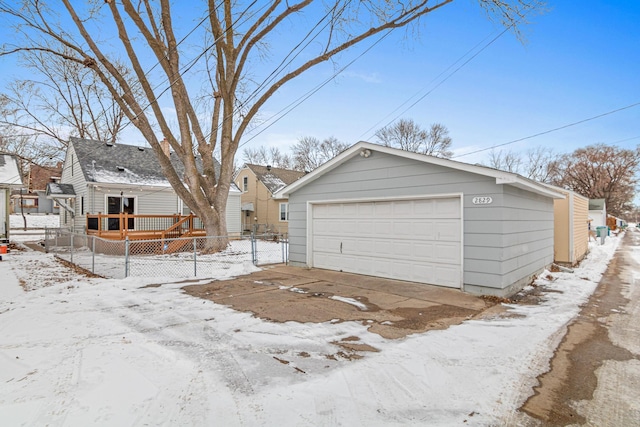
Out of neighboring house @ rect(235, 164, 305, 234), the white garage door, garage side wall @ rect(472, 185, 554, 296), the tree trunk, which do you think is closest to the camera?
garage side wall @ rect(472, 185, 554, 296)

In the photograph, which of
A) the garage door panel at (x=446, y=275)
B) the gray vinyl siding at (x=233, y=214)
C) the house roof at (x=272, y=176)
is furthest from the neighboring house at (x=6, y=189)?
the garage door panel at (x=446, y=275)

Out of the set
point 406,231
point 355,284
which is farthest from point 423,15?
point 355,284

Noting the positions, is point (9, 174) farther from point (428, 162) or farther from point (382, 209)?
point (428, 162)

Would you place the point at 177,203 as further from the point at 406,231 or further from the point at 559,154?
the point at 559,154

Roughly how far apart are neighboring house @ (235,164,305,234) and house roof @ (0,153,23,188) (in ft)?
37.9

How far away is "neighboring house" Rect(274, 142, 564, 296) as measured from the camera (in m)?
6.25

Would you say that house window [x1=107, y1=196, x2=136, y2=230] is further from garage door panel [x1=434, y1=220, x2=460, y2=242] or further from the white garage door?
garage door panel [x1=434, y1=220, x2=460, y2=242]

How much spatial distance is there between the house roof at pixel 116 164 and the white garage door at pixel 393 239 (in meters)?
11.2

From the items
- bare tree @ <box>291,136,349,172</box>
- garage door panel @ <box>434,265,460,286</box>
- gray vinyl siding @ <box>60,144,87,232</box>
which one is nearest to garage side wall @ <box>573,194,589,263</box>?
garage door panel @ <box>434,265,460,286</box>

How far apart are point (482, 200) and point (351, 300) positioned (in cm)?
306

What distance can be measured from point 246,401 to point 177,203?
1646 cm

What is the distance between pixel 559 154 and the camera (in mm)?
43656

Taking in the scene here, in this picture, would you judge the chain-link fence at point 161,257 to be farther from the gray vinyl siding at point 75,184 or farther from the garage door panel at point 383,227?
the garage door panel at point 383,227

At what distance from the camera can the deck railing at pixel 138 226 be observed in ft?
43.2
